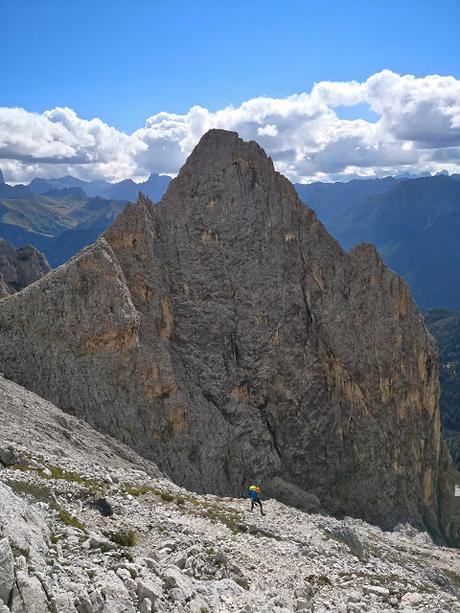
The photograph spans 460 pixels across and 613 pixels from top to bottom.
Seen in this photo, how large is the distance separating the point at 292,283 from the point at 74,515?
59518 millimetres

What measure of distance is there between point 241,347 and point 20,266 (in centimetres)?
9065

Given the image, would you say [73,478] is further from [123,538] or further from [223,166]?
[223,166]

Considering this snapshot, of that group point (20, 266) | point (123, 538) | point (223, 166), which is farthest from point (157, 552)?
point (20, 266)

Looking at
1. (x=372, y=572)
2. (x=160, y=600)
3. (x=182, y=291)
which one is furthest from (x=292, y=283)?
(x=160, y=600)

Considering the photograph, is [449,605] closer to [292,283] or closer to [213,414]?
[213,414]

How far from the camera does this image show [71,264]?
66312mm

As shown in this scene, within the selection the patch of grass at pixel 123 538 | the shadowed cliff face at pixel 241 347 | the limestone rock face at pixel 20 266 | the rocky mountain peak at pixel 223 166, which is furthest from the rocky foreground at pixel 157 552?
the limestone rock face at pixel 20 266

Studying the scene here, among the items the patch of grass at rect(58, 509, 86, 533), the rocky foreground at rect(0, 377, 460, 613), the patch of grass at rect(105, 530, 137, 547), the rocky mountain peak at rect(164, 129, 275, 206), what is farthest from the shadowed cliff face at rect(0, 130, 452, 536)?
the patch of grass at rect(105, 530, 137, 547)

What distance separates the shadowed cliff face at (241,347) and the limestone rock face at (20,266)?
7379cm

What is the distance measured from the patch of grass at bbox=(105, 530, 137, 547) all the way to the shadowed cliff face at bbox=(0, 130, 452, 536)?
33778mm

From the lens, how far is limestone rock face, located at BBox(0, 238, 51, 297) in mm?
145500

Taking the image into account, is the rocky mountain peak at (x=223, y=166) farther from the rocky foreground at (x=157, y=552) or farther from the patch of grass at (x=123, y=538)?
the patch of grass at (x=123, y=538)

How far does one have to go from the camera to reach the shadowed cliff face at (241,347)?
208 feet

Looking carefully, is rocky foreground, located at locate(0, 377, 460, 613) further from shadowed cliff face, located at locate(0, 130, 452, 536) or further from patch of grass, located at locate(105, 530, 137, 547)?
shadowed cliff face, located at locate(0, 130, 452, 536)
